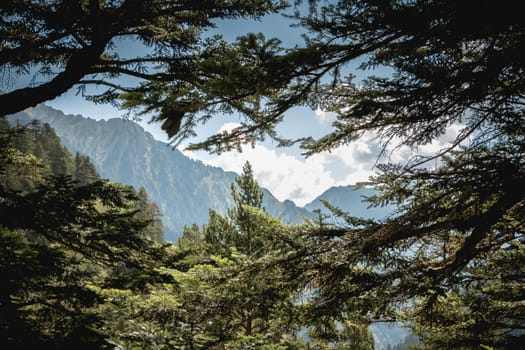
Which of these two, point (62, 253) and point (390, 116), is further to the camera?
point (62, 253)

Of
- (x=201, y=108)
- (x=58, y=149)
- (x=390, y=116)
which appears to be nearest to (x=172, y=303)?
(x=201, y=108)

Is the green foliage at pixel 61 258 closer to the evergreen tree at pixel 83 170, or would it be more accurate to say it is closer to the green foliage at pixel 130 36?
the green foliage at pixel 130 36

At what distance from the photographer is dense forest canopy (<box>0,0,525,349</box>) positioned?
2322 mm

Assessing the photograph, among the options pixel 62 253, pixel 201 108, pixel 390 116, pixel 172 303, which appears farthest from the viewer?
pixel 172 303

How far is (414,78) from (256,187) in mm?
10219

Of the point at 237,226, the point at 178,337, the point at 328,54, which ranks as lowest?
the point at 178,337

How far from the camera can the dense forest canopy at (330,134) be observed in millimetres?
2322

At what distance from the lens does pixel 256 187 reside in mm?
12422

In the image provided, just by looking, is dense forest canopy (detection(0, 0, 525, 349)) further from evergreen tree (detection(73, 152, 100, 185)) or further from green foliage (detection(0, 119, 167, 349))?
evergreen tree (detection(73, 152, 100, 185))

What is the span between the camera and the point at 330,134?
3.75 meters

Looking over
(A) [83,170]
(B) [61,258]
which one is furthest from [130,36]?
(A) [83,170]

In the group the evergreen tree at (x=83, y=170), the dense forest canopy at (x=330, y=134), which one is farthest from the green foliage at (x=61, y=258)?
the evergreen tree at (x=83, y=170)

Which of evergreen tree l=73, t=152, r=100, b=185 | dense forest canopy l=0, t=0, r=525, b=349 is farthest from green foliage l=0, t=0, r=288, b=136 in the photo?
evergreen tree l=73, t=152, r=100, b=185

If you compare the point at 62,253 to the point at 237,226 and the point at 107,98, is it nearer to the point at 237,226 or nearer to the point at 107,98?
the point at 107,98
